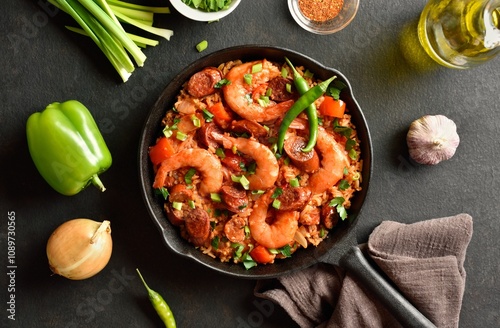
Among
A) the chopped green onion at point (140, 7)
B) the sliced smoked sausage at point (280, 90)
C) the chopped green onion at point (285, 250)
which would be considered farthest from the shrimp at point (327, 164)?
the chopped green onion at point (140, 7)

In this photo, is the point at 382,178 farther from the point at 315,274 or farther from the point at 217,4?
the point at 217,4

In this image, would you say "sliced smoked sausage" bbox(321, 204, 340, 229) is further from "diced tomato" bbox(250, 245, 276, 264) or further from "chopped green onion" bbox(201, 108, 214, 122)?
"chopped green onion" bbox(201, 108, 214, 122)

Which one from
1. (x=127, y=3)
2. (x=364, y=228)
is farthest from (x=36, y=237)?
(x=364, y=228)

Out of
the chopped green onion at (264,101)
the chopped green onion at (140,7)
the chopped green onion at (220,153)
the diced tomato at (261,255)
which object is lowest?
the diced tomato at (261,255)

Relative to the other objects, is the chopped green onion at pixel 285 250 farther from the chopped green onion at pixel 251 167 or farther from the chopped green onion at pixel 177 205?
the chopped green onion at pixel 177 205

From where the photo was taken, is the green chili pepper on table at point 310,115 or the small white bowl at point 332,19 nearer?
the green chili pepper on table at point 310,115

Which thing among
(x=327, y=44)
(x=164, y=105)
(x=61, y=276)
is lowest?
(x=61, y=276)
